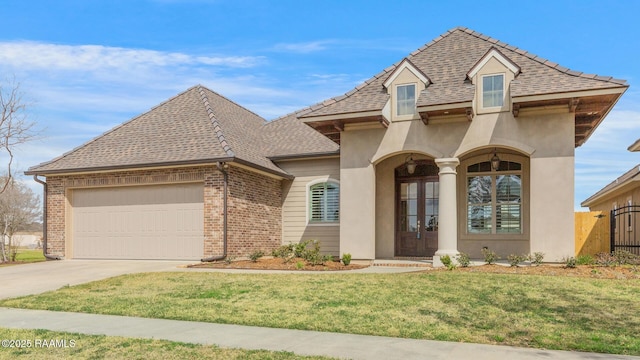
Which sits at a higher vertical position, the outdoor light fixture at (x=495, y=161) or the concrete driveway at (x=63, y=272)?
the outdoor light fixture at (x=495, y=161)

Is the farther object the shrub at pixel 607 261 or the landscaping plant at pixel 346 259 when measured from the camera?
the landscaping plant at pixel 346 259

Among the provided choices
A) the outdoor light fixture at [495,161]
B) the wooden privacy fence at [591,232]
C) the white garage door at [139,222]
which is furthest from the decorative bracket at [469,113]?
the white garage door at [139,222]

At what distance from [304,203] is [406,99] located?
5.82 meters

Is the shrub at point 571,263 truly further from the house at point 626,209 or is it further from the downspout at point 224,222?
the downspout at point 224,222

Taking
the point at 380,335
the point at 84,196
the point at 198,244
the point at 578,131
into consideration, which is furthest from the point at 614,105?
the point at 84,196

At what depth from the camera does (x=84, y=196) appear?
668 inches

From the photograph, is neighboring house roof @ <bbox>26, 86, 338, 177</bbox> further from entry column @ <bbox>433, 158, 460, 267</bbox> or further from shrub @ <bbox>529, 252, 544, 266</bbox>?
shrub @ <bbox>529, 252, 544, 266</bbox>

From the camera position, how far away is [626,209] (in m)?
20.7

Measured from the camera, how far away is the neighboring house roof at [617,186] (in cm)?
1758

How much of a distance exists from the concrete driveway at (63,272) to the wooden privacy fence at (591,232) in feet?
39.1

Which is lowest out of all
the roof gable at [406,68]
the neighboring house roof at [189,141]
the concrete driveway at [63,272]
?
the concrete driveway at [63,272]

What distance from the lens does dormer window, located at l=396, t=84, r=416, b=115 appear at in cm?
1440

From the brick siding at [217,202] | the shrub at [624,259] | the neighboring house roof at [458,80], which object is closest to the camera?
the shrub at [624,259]

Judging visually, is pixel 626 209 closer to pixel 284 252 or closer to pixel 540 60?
pixel 540 60
